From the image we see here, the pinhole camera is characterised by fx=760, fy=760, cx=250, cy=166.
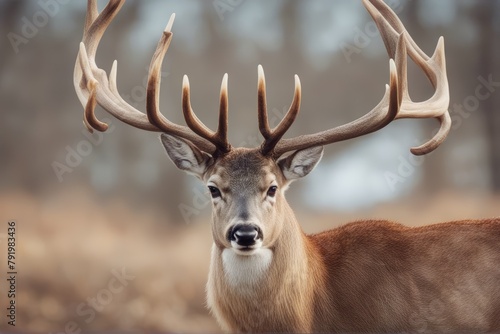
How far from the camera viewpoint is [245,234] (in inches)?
119

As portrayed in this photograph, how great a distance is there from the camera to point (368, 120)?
3414mm

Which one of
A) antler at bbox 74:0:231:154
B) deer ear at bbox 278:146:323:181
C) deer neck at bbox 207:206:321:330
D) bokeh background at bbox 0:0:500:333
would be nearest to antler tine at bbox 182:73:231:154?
antler at bbox 74:0:231:154

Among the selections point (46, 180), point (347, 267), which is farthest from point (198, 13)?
point (347, 267)

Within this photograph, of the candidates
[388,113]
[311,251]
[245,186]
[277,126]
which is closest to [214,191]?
[245,186]

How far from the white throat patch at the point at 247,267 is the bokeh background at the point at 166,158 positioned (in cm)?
161

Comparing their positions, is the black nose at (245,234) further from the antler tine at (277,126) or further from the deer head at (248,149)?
the antler tine at (277,126)

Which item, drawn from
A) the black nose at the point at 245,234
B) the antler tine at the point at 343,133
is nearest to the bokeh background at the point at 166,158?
the antler tine at the point at 343,133

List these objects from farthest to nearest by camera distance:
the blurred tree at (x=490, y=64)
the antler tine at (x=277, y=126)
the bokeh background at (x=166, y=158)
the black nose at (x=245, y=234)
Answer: the blurred tree at (x=490, y=64) < the bokeh background at (x=166, y=158) < the antler tine at (x=277, y=126) < the black nose at (x=245, y=234)

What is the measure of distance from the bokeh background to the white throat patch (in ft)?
5.27

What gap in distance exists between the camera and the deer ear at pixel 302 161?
3.38 meters

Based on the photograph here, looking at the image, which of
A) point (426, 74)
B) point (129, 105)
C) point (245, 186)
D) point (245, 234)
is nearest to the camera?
point (245, 234)

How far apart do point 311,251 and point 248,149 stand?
551 millimetres

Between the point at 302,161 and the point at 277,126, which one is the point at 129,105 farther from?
the point at 302,161

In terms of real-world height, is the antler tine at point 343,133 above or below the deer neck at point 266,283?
above
